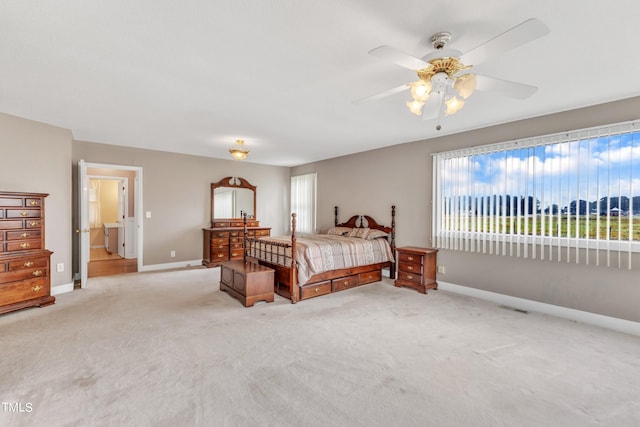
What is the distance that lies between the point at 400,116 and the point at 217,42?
2488 millimetres

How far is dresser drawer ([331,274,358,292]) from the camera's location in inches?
179

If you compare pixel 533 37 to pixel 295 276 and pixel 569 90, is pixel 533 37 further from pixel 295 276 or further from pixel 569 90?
pixel 295 276

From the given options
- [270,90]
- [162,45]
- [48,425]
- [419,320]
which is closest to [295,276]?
[419,320]

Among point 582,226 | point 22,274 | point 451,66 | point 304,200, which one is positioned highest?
point 451,66

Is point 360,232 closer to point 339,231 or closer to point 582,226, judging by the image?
point 339,231

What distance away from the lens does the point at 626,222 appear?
3150 mm

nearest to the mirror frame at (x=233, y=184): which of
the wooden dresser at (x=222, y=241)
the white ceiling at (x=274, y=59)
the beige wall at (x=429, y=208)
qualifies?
the wooden dresser at (x=222, y=241)

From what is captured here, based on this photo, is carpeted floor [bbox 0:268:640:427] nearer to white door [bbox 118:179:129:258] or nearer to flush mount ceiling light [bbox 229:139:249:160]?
flush mount ceiling light [bbox 229:139:249:160]

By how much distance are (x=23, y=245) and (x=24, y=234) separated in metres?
0.14

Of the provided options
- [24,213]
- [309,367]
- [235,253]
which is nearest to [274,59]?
[309,367]

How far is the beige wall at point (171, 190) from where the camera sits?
5.61 m

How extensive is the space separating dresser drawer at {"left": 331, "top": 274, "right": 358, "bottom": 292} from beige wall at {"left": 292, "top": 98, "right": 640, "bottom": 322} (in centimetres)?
123

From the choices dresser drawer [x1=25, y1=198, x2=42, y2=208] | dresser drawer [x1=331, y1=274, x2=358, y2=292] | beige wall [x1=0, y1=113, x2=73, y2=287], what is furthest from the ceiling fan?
beige wall [x1=0, y1=113, x2=73, y2=287]

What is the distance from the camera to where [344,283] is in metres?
4.69
